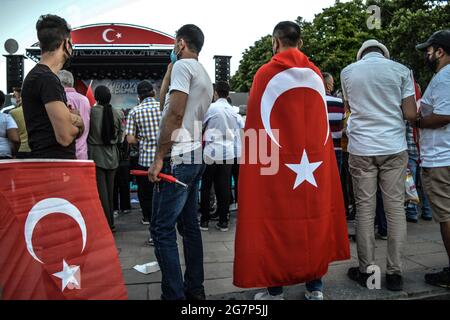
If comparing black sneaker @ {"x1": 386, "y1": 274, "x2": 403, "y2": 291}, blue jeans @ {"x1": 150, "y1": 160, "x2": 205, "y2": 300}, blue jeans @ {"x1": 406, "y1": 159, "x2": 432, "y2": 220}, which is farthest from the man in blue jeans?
blue jeans @ {"x1": 150, "y1": 160, "x2": 205, "y2": 300}

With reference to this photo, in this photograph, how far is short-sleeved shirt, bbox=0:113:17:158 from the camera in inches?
198

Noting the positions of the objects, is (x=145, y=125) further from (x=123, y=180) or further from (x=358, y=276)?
(x=358, y=276)

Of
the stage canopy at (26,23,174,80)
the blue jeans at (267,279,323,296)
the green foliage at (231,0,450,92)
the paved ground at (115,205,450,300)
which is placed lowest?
the paved ground at (115,205,450,300)

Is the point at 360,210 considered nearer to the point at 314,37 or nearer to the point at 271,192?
the point at 271,192

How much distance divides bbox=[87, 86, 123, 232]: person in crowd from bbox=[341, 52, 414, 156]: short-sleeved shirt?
329 cm

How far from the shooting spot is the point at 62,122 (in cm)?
233

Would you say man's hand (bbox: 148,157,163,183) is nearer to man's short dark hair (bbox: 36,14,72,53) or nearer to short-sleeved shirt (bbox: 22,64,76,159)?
short-sleeved shirt (bbox: 22,64,76,159)

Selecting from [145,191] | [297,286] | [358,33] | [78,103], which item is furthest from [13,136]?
[358,33]

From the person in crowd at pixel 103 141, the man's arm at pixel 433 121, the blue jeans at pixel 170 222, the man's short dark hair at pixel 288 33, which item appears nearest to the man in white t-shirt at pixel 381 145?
the man's arm at pixel 433 121

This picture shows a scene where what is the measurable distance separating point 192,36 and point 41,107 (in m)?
1.20

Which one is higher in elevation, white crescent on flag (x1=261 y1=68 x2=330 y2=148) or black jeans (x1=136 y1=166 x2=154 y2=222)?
white crescent on flag (x1=261 y1=68 x2=330 y2=148)

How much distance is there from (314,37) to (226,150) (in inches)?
1405

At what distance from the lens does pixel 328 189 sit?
304 centimetres
